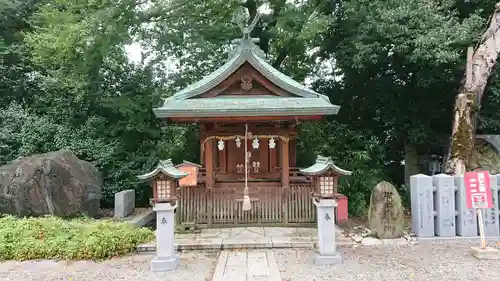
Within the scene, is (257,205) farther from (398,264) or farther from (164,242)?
(398,264)

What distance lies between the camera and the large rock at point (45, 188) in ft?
32.2

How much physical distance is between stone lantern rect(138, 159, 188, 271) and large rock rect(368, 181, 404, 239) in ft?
14.9

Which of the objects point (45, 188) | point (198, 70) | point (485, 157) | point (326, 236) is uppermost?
point (198, 70)

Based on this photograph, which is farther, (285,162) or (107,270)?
(285,162)

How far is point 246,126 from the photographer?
9750 millimetres

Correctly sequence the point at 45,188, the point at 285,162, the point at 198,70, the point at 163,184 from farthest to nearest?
the point at 198,70
the point at 45,188
the point at 285,162
the point at 163,184

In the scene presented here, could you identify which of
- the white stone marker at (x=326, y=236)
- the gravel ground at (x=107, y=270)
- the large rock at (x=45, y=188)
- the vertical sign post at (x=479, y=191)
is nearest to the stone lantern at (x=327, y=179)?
the white stone marker at (x=326, y=236)

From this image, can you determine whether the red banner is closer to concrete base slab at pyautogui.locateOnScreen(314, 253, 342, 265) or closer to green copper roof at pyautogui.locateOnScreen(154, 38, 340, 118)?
concrete base slab at pyautogui.locateOnScreen(314, 253, 342, 265)

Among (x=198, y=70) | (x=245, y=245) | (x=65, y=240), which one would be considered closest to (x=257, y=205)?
(x=245, y=245)

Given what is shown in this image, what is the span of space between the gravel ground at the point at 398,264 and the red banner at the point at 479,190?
101 cm

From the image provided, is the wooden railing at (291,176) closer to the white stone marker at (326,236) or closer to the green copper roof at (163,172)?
the green copper roof at (163,172)

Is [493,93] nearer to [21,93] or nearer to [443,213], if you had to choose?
[443,213]

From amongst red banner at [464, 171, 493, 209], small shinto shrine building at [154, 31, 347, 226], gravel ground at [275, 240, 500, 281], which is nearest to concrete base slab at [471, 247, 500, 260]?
gravel ground at [275, 240, 500, 281]

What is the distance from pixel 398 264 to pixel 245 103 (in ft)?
17.0
